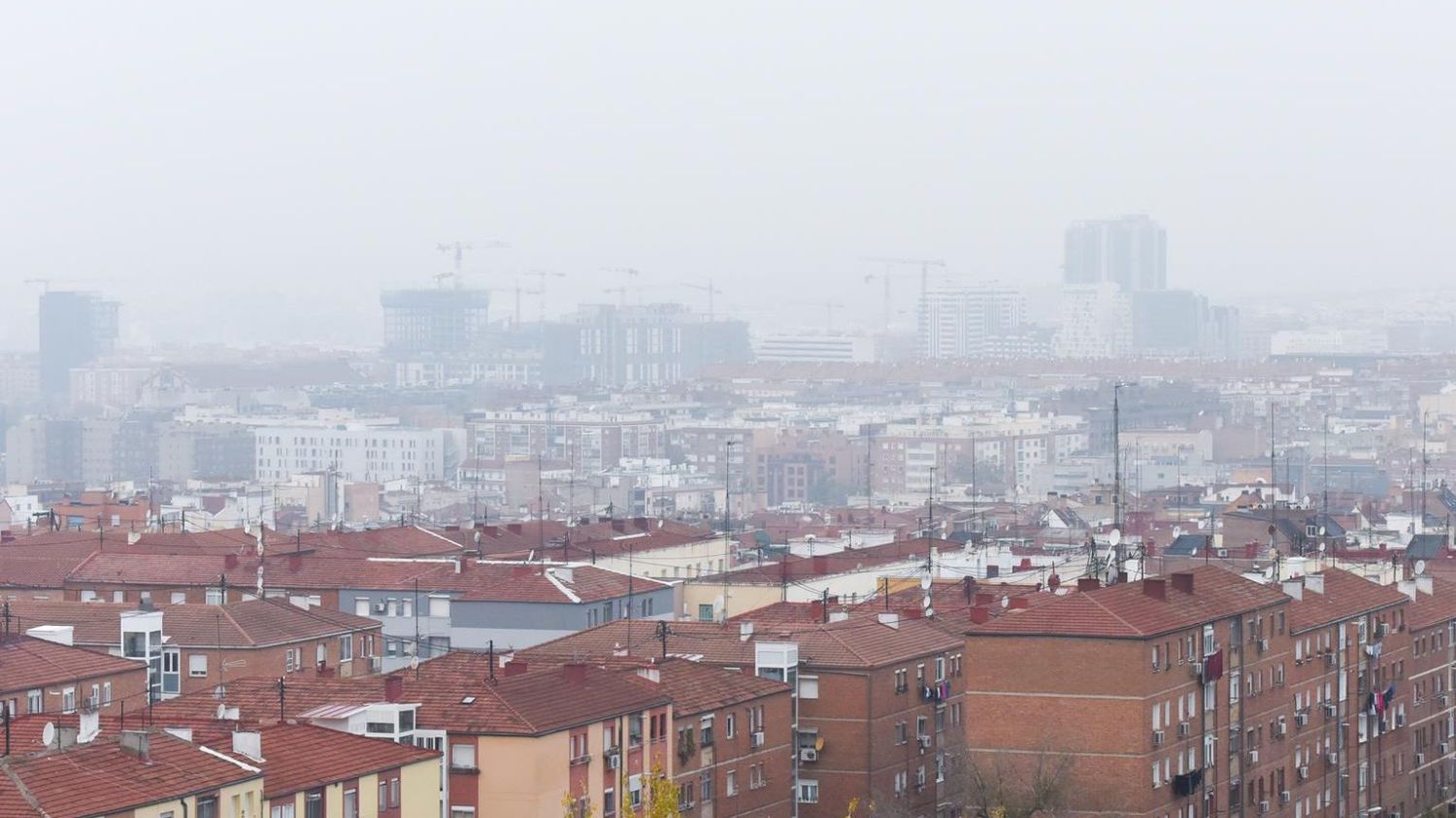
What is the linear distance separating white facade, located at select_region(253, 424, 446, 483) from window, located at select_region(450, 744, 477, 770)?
93.9 m

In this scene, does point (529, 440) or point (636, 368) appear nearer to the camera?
point (529, 440)

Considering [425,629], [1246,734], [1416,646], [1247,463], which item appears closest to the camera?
[1246,734]

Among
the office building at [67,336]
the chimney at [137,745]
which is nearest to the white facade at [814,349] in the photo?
the office building at [67,336]

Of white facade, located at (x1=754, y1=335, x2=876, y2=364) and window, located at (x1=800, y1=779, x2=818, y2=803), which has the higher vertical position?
white facade, located at (x1=754, y1=335, x2=876, y2=364)

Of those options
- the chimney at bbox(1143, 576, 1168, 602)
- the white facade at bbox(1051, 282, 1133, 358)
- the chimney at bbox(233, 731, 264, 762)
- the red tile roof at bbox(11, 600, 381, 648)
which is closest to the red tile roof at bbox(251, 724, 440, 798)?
the chimney at bbox(233, 731, 264, 762)

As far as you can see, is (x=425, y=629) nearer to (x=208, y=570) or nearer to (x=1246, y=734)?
(x=208, y=570)

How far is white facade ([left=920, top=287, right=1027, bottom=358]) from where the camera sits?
193 meters

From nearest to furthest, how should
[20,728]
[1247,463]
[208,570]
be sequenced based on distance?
A: [20,728], [208,570], [1247,463]

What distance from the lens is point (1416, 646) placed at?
24.1 metres

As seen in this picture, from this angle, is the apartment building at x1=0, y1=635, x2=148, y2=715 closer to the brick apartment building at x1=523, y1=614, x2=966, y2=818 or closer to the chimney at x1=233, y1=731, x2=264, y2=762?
the brick apartment building at x1=523, y1=614, x2=966, y2=818

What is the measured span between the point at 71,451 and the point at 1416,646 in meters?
98.7

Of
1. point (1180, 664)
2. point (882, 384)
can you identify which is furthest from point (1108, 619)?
point (882, 384)

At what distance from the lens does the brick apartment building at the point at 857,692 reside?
19469 mm

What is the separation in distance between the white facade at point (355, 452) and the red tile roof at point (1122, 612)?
90.6m
